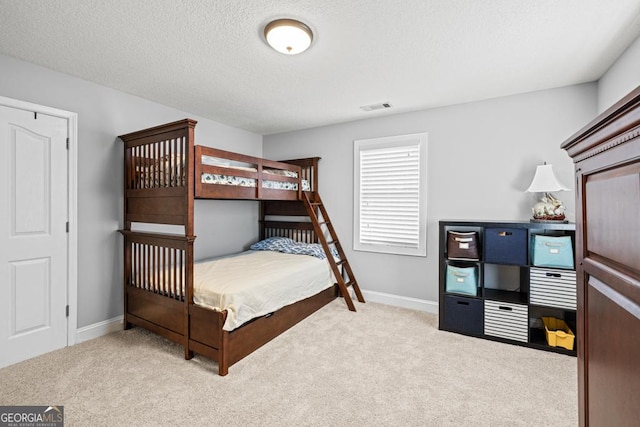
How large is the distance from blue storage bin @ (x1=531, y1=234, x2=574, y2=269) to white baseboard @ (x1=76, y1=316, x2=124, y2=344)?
13.2ft

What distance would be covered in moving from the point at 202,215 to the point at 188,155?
170 cm

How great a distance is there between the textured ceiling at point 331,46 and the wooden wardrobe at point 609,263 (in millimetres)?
1549

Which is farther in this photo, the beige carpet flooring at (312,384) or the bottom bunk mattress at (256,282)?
the bottom bunk mattress at (256,282)

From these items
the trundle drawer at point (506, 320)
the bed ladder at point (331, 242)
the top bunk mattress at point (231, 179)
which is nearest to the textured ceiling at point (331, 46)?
A: the top bunk mattress at point (231, 179)

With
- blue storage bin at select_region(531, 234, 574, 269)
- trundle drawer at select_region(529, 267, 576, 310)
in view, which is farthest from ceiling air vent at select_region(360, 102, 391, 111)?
trundle drawer at select_region(529, 267, 576, 310)

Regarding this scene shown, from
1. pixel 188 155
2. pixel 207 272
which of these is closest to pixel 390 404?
pixel 207 272

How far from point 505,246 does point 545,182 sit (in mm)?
722

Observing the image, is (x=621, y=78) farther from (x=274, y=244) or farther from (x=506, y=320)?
(x=274, y=244)

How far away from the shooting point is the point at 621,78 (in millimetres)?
2406

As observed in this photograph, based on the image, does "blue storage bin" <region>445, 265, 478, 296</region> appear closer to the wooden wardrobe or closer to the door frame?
the wooden wardrobe

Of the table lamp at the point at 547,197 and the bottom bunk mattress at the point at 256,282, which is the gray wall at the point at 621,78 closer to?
the table lamp at the point at 547,197

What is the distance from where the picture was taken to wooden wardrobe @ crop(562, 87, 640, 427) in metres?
0.57

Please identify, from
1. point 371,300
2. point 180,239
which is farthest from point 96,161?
point 371,300

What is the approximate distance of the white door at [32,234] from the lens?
7.99 feet
